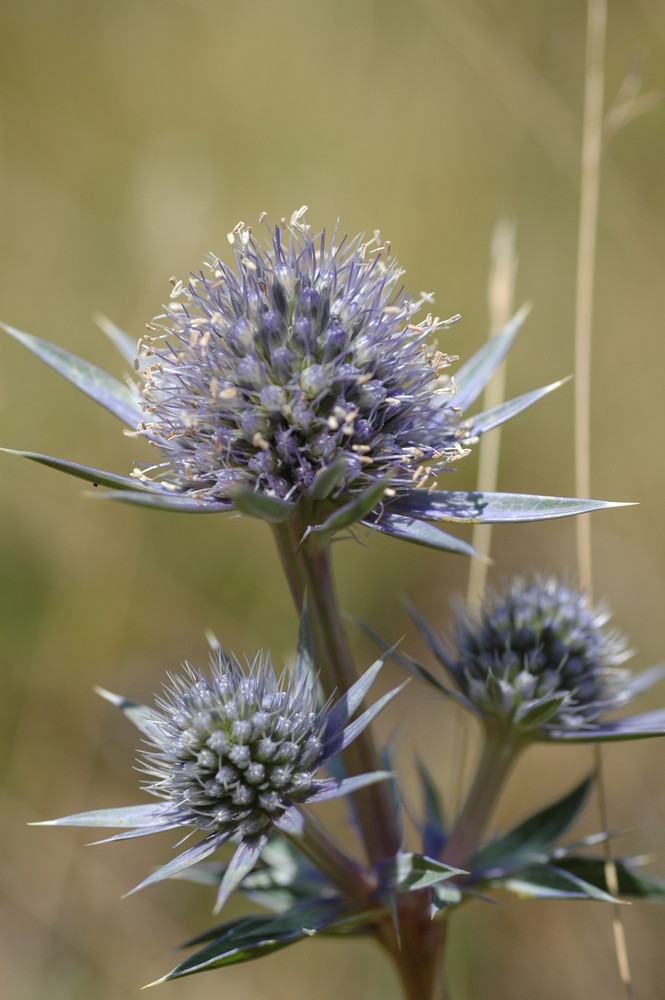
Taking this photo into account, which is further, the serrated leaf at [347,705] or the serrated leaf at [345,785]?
the serrated leaf at [347,705]

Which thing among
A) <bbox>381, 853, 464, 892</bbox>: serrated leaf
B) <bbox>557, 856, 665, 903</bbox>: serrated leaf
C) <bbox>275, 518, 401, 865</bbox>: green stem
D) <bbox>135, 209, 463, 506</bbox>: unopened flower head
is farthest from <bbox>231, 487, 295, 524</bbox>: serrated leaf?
<bbox>557, 856, 665, 903</bbox>: serrated leaf

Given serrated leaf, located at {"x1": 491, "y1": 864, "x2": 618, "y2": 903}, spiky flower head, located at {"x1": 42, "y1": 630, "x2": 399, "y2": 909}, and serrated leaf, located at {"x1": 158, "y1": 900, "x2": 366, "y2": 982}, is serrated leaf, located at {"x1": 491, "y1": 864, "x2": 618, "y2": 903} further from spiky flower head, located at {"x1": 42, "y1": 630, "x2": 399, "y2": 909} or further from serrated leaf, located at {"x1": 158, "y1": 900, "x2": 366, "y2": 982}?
spiky flower head, located at {"x1": 42, "y1": 630, "x2": 399, "y2": 909}

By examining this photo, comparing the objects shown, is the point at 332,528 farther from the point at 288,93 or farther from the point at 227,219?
the point at 288,93

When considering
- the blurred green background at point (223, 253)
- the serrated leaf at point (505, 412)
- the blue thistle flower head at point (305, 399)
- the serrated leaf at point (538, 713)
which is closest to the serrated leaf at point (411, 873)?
the serrated leaf at point (538, 713)

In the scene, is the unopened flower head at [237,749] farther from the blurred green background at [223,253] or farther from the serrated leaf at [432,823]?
the blurred green background at [223,253]

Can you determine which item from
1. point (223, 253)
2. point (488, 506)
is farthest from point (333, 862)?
point (223, 253)

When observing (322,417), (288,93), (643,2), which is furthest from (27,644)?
(643,2)

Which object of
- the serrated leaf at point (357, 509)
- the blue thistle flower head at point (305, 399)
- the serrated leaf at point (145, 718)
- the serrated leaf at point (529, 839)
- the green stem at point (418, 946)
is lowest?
the green stem at point (418, 946)
